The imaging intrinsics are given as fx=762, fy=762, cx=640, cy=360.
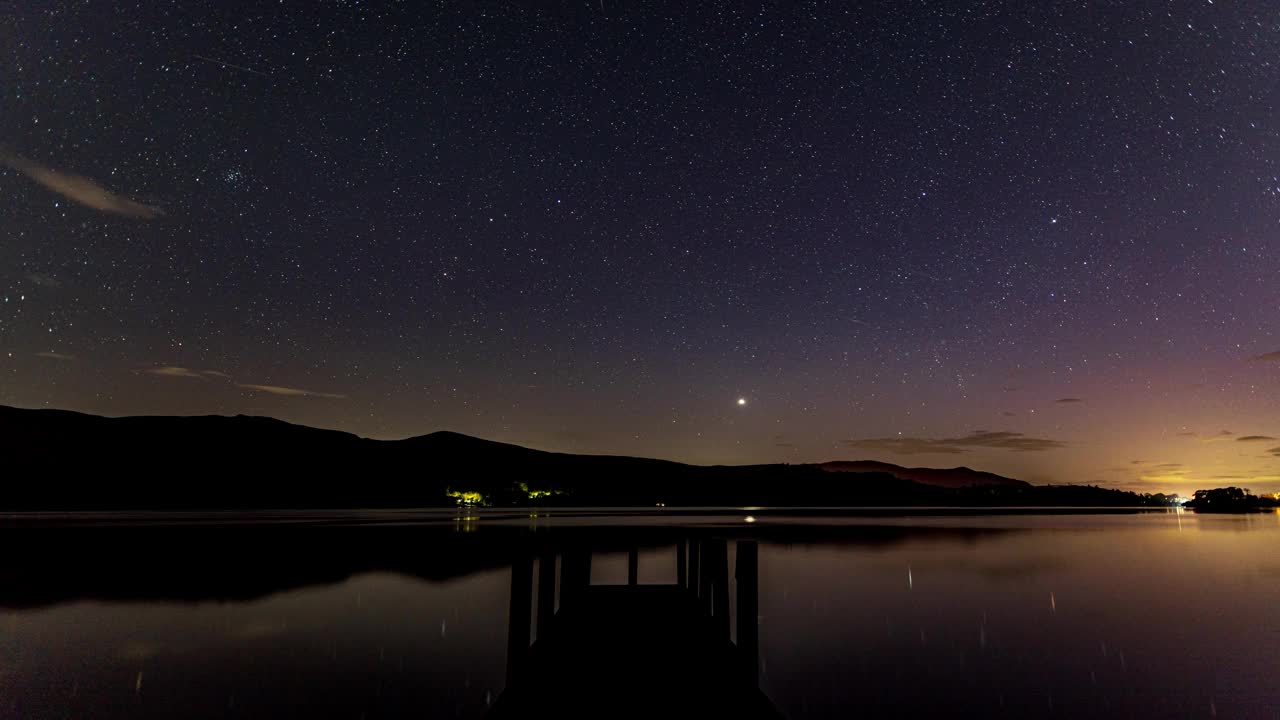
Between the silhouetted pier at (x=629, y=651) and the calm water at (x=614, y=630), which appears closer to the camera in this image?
the silhouetted pier at (x=629, y=651)

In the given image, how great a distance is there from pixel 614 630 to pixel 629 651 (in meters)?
1.19

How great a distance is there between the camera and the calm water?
11211mm

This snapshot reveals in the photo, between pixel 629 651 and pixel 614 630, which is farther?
pixel 614 630

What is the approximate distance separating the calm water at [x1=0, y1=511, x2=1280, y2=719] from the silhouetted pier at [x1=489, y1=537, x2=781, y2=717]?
89 millimetres

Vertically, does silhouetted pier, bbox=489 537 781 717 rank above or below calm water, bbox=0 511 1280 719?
above

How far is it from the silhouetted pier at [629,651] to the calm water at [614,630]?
0.29ft

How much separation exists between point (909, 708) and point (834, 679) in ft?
6.74

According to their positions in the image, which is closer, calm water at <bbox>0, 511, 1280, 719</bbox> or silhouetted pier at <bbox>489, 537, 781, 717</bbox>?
silhouetted pier at <bbox>489, 537, 781, 717</bbox>

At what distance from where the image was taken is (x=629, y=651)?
27.9 ft

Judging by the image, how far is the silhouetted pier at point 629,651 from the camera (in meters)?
6.58

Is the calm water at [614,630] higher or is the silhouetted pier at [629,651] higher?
the silhouetted pier at [629,651]

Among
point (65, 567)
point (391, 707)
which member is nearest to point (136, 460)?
point (65, 567)

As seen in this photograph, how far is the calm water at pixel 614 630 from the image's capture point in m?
11.2

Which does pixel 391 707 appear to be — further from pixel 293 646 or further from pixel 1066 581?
pixel 1066 581
